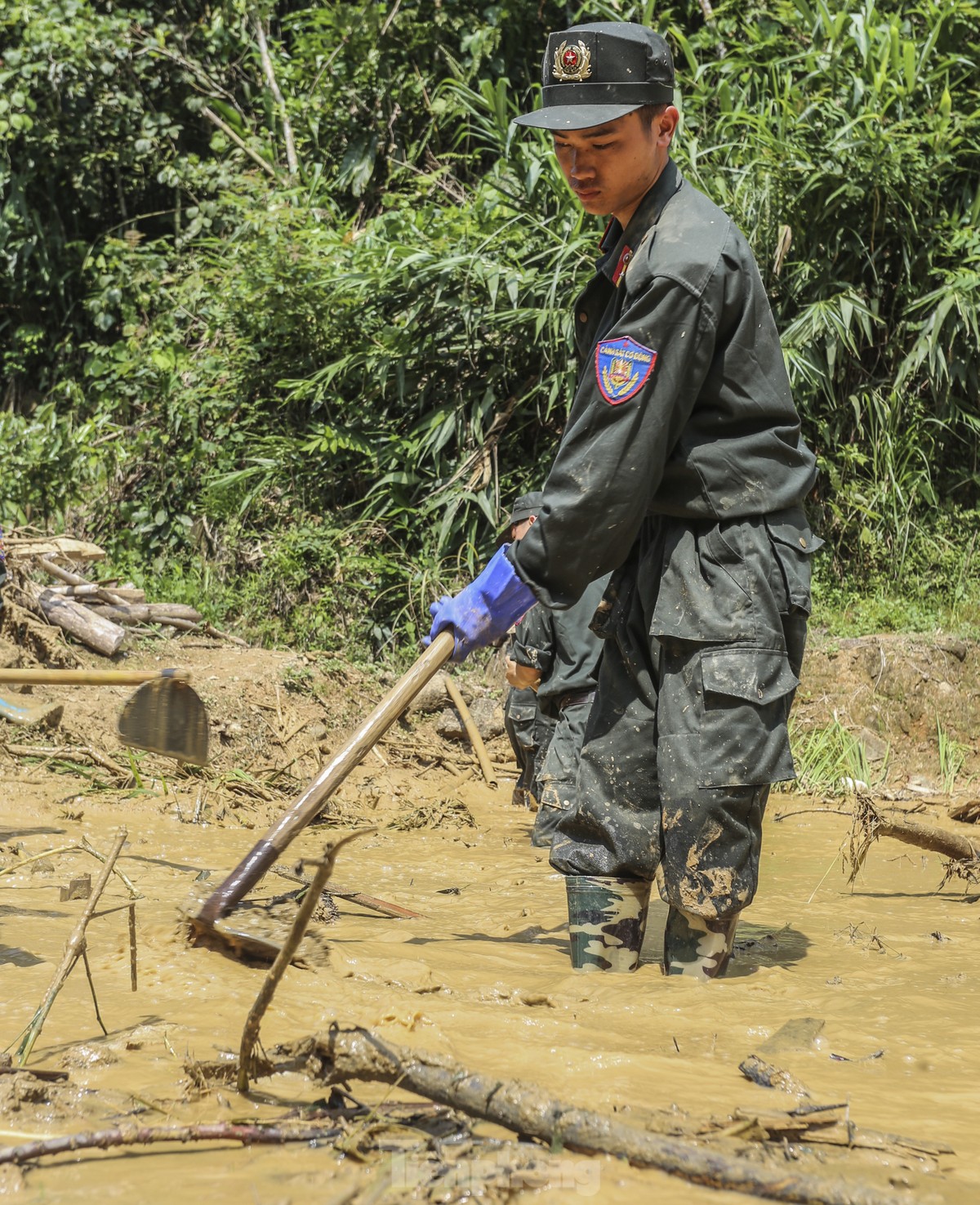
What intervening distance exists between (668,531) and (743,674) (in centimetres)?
34

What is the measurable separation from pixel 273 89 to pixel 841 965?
25.8 ft

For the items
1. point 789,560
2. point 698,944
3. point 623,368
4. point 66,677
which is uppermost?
point 623,368

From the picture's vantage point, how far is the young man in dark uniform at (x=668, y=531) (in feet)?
7.77

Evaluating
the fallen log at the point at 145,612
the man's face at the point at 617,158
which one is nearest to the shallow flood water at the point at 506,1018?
the man's face at the point at 617,158

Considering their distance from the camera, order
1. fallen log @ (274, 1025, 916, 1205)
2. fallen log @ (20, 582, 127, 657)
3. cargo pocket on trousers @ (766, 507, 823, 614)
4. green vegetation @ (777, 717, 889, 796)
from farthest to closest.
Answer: fallen log @ (20, 582, 127, 657) < green vegetation @ (777, 717, 889, 796) < cargo pocket on trousers @ (766, 507, 823, 614) < fallen log @ (274, 1025, 916, 1205)

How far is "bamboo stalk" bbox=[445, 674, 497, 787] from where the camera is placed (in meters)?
5.65

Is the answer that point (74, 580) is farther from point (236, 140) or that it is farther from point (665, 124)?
point (665, 124)

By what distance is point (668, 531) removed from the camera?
8.28 feet

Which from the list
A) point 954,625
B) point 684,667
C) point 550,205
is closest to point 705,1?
point 550,205

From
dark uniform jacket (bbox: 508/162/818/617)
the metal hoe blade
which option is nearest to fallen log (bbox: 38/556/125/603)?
the metal hoe blade

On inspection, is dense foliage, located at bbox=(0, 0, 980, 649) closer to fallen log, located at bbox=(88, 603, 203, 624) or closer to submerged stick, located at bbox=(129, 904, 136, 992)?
fallen log, located at bbox=(88, 603, 203, 624)

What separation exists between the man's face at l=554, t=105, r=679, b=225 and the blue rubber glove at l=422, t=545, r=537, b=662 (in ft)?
2.51

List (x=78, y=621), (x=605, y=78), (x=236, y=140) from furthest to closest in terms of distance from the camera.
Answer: (x=236, y=140) → (x=78, y=621) → (x=605, y=78)

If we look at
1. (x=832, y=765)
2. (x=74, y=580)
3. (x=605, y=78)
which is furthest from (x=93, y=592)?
(x=605, y=78)
